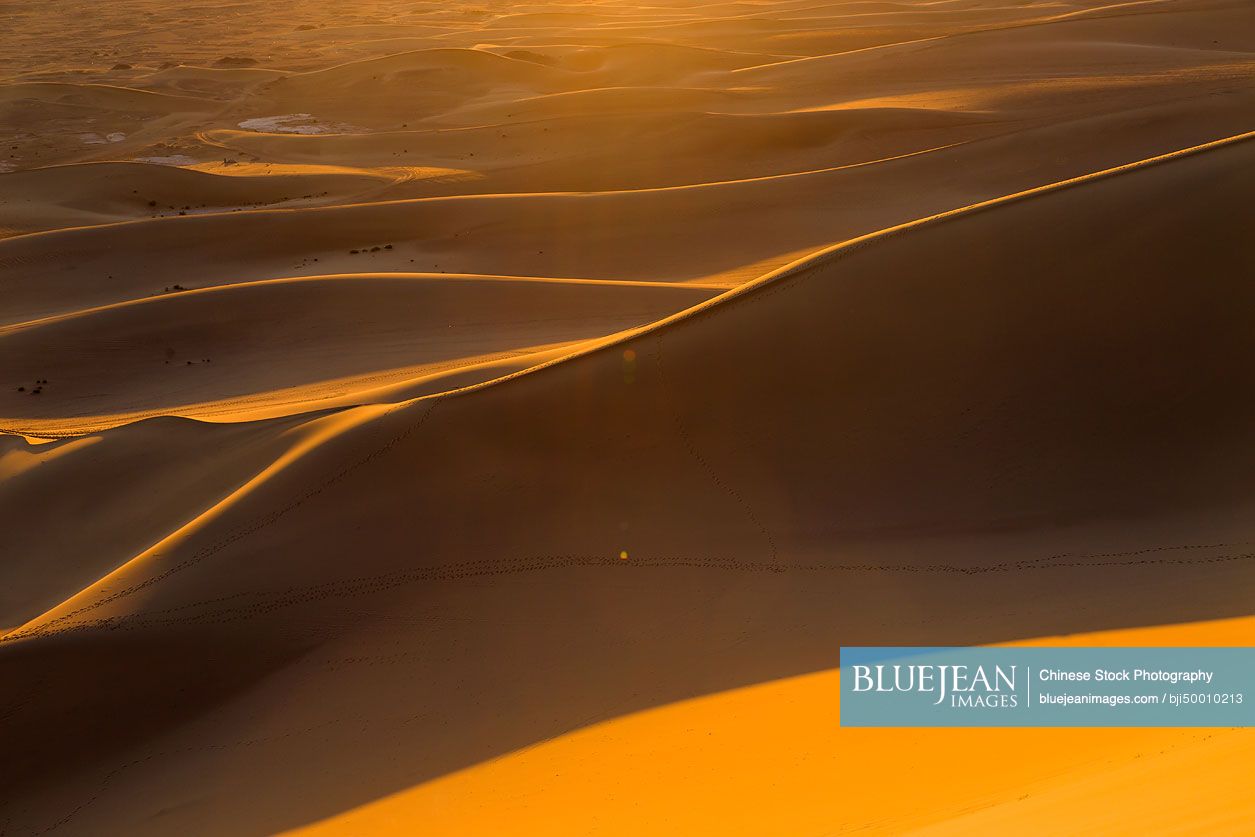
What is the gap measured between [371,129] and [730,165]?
35.7 feet

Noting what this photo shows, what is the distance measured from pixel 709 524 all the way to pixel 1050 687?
2617mm

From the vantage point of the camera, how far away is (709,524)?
268 inches

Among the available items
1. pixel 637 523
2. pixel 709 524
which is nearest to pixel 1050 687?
pixel 709 524

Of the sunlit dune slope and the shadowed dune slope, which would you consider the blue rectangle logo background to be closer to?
the shadowed dune slope

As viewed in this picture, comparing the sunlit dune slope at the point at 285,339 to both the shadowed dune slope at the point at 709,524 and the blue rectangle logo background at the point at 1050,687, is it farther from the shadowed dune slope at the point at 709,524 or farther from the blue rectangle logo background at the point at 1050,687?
the blue rectangle logo background at the point at 1050,687

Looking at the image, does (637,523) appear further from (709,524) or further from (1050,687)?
(1050,687)

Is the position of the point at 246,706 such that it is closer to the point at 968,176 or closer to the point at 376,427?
the point at 376,427

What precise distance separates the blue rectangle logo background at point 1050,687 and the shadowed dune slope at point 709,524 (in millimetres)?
258

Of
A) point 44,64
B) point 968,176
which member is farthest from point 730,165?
point 44,64

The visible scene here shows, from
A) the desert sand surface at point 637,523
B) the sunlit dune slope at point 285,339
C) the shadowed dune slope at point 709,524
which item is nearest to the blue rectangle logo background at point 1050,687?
the desert sand surface at point 637,523

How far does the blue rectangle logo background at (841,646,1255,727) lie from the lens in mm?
4344

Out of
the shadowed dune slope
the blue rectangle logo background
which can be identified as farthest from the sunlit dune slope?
the blue rectangle logo background

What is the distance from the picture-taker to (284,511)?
698cm

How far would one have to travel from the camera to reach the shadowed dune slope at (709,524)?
5.45 m
